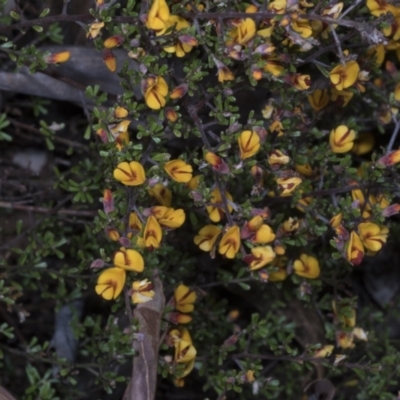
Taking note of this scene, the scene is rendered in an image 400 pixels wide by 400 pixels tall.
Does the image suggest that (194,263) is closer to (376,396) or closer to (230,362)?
(230,362)

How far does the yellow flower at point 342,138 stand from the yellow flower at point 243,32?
0.42m

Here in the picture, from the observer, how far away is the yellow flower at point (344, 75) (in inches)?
75.8

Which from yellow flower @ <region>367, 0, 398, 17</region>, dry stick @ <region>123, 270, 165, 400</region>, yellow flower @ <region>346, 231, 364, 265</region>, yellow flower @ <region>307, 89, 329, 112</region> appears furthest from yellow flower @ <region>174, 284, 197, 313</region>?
yellow flower @ <region>367, 0, 398, 17</region>

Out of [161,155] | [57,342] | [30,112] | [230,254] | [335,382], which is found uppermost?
[161,155]

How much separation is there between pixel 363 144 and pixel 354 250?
2.50 feet

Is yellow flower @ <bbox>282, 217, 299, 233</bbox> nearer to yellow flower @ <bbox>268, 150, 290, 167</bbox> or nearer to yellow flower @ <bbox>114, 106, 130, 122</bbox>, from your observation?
yellow flower @ <bbox>268, 150, 290, 167</bbox>

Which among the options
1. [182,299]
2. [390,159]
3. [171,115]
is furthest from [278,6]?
[182,299]

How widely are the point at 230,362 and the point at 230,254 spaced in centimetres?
70

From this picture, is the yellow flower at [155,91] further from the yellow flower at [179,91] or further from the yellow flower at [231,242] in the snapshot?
the yellow flower at [231,242]

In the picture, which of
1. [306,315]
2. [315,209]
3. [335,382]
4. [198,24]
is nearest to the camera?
[198,24]

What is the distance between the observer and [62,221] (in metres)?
2.47

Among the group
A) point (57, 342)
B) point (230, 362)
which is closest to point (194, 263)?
point (230, 362)

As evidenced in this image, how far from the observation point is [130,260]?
5.97 feet

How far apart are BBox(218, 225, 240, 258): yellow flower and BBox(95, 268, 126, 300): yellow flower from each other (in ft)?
0.87
